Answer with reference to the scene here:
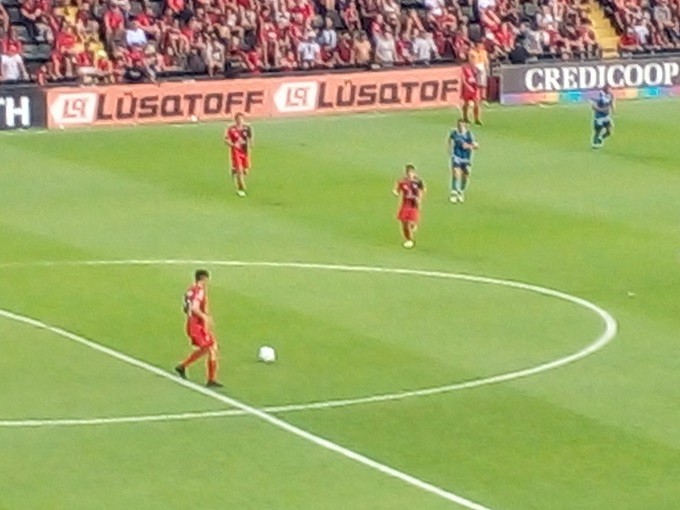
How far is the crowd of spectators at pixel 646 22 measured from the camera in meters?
61.2

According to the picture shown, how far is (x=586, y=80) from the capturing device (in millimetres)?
57094

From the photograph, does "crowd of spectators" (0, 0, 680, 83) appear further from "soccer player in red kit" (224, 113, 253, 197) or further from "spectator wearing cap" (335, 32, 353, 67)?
"soccer player in red kit" (224, 113, 253, 197)

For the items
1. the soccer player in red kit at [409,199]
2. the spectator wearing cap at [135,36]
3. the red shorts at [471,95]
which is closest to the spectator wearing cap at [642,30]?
the red shorts at [471,95]

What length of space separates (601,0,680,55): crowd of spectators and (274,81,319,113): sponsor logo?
37.9 feet

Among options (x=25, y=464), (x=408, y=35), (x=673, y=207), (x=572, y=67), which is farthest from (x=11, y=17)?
(x=25, y=464)

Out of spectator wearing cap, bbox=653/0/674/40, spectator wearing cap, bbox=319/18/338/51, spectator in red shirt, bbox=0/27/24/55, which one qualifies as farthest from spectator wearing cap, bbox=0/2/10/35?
spectator wearing cap, bbox=653/0/674/40

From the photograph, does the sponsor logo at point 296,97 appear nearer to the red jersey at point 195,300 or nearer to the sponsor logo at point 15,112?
the sponsor logo at point 15,112

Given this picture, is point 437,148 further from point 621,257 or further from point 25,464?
point 25,464

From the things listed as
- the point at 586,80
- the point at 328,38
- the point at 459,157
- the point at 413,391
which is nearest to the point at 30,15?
the point at 328,38

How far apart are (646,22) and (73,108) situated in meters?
19.4

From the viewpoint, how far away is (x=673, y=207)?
41.4m

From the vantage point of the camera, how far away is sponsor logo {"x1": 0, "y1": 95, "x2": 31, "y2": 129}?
4881 centimetres

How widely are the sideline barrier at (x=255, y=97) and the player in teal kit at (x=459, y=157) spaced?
36.7 ft

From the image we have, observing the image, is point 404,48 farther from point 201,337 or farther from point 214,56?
point 201,337
